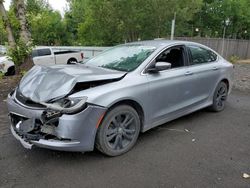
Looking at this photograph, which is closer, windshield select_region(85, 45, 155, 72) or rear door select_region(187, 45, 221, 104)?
windshield select_region(85, 45, 155, 72)

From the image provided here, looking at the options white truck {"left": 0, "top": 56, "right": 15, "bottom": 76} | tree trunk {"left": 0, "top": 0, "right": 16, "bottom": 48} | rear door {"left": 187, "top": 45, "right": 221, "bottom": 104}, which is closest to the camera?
rear door {"left": 187, "top": 45, "right": 221, "bottom": 104}

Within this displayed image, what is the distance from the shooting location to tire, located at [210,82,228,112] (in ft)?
17.3

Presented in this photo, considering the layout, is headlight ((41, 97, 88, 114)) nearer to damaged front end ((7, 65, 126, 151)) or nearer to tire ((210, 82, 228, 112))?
damaged front end ((7, 65, 126, 151))

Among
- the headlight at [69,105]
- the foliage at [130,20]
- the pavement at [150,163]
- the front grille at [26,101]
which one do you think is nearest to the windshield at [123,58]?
the headlight at [69,105]

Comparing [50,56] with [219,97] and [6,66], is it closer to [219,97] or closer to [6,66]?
[6,66]

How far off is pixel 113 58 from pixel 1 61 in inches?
327

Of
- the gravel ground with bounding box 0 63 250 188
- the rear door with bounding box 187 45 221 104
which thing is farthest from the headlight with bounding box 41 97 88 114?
the rear door with bounding box 187 45 221 104

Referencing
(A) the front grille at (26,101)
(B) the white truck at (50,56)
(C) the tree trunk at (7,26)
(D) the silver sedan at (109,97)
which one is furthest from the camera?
(B) the white truck at (50,56)

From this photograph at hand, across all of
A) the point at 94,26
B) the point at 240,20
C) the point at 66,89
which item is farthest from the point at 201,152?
the point at 240,20

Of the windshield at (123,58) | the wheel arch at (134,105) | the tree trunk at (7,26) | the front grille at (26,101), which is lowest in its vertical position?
the wheel arch at (134,105)

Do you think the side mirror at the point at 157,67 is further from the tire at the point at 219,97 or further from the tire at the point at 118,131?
the tire at the point at 219,97

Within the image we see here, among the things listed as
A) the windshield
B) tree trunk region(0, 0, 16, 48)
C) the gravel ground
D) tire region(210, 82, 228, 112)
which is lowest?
the gravel ground

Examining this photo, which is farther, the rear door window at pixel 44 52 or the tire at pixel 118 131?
the rear door window at pixel 44 52

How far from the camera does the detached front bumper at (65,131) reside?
9.64 ft
